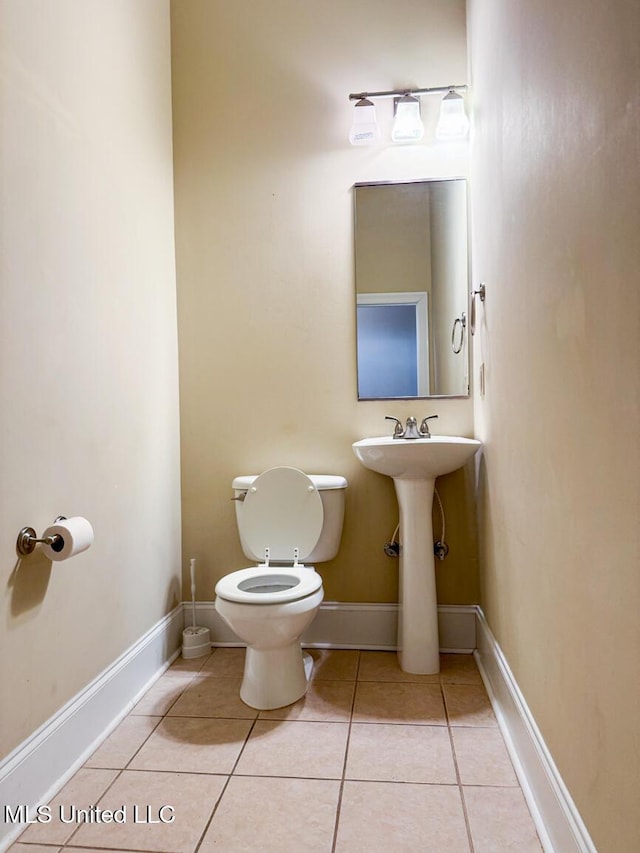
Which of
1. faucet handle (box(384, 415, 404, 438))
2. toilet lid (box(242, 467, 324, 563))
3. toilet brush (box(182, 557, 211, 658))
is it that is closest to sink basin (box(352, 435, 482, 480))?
faucet handle (box(384, 415, 404, 438))

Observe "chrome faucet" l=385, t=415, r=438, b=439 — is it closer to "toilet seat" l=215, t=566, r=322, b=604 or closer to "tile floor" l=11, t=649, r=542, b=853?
"toilet seat" l=215, t=566, r=322, b=604

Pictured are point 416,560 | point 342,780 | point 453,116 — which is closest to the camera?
point 342,780

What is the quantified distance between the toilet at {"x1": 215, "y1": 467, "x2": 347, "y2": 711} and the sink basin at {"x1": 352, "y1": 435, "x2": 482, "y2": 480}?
26 centimetres

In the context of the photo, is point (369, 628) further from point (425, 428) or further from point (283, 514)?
point (425, 428)

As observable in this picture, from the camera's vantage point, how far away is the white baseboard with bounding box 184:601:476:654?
239 cm

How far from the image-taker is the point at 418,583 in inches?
87.0

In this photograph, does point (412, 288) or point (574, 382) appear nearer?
point (574, 382)

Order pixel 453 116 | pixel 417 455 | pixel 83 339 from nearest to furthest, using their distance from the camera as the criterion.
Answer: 1. pixel 83 339
2. pixel 417 455
3. pixel 453 116

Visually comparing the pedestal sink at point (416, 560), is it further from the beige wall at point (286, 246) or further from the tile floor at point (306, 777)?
the beige wall at point (286, 246)

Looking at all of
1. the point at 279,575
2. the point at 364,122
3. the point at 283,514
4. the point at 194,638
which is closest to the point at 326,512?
the point at 283,514

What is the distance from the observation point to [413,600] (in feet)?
7.24

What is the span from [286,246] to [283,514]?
1.13m

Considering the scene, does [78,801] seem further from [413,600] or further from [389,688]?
[413,600]

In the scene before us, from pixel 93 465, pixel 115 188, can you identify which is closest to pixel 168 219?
pixel 115 188
